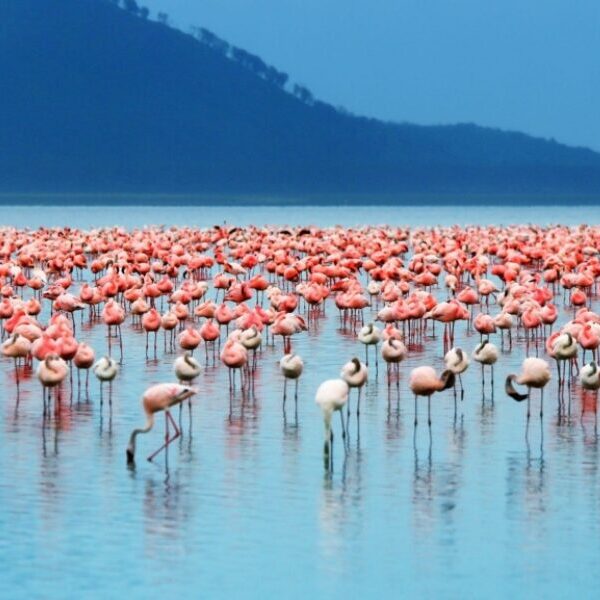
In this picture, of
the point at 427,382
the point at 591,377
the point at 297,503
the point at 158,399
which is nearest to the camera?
the point at 297,503

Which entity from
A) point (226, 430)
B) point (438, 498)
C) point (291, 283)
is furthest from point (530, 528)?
point (291, 283)

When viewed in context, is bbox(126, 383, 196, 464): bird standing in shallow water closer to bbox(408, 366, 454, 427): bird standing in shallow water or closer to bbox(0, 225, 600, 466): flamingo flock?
bbox(0, 225, 600, 466): flamingo flock

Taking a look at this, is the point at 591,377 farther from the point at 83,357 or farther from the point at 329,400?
the point at 83,357

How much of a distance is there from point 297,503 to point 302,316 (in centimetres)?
1769

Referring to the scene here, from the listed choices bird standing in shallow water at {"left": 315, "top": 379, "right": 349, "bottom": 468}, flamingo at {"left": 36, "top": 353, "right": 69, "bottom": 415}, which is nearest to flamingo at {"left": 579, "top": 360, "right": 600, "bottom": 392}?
bird standing in shallow water at {"left": 315, "top": 379, "right": 349, "bottom": 468}

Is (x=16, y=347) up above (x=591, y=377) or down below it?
above

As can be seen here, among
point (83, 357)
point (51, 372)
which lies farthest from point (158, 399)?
point (83, 357)

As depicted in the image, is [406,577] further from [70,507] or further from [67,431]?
[67,431]

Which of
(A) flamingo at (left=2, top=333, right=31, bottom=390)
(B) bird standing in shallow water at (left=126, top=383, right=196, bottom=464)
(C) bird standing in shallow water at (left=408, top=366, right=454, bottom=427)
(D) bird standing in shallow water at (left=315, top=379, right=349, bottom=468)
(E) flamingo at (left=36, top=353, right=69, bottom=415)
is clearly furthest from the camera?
(A) flamingo at (left=2, top=333, right=31, bottom=390)

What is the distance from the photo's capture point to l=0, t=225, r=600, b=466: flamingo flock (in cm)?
2127

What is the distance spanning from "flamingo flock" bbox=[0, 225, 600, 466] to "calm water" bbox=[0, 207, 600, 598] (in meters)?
0.50

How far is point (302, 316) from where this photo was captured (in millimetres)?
34812

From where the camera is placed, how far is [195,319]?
33.8m

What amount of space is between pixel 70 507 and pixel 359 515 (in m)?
2.80
